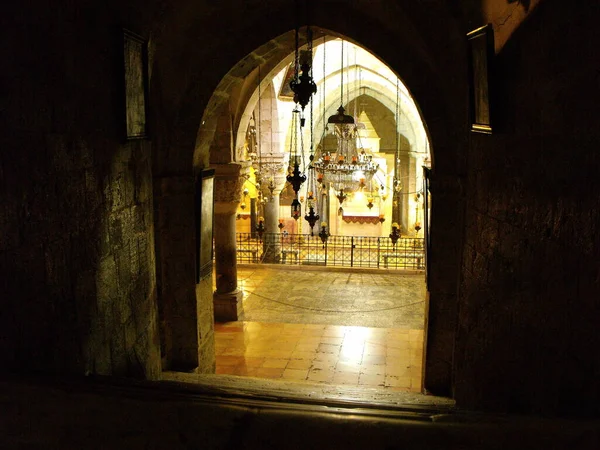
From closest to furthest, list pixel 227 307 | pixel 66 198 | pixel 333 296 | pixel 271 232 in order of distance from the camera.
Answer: pixel 66 198 → pixel 227 307 → pixel 333 296 → pixel 271 232

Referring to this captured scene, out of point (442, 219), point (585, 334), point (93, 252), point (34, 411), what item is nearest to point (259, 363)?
point (442, 219)

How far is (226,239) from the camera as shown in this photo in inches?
363

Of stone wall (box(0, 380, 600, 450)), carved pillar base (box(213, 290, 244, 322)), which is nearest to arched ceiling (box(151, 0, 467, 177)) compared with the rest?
stone wall (box(0, 380, 600, 450))

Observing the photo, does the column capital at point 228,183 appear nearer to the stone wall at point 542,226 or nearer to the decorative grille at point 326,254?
the decorative grille at point 326,254

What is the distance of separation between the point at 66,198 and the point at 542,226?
2.64 metres

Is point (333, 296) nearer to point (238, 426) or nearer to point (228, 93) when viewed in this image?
point (228, 93)

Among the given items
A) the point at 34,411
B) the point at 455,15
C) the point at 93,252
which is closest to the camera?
the point at 34,411

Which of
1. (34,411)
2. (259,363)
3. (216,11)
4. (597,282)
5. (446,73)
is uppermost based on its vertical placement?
(216,11)

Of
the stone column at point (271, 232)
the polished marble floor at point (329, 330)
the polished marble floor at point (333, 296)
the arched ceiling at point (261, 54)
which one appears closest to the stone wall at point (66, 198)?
the arched ceiling at point (261, 54)

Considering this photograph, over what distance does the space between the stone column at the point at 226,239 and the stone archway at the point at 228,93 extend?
2343 mm

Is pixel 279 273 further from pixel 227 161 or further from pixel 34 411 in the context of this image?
pixel 34 411

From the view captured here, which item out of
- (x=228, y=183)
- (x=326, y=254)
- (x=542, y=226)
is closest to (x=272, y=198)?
(x=326, y=254)

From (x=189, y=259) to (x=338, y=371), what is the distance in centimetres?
231

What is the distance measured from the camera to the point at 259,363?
718cm
